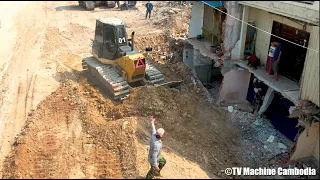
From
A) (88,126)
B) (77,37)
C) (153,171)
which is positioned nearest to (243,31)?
(88,126)

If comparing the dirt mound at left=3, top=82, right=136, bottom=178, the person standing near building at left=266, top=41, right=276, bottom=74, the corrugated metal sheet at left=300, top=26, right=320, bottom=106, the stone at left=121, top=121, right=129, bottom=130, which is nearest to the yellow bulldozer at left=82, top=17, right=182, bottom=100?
the dirt mound at left=3, top=82, right=136, bottom=178

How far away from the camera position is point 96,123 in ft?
41.7

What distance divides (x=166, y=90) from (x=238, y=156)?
3809mm

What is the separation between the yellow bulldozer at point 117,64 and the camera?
14.1 metres

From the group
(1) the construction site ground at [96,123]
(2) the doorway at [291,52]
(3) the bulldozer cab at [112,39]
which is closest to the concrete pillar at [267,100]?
(2) the doorway at [291,52]

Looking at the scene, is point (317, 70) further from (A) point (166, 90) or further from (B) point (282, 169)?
(A) point (166, 90)

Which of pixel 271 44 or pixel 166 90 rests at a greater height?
pixel 271 44

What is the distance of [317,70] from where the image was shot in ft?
35.4

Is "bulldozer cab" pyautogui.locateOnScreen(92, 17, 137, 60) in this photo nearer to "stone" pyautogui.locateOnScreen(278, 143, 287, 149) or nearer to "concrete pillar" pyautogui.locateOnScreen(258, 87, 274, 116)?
"concrete pillar" pyautogui.locateOnScreen(258, 87, 274, 116)

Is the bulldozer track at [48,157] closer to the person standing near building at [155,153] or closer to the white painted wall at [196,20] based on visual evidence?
the person standing near building at [155,153]

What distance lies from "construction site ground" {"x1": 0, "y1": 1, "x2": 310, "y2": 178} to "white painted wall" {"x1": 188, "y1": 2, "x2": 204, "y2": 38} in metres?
1.33

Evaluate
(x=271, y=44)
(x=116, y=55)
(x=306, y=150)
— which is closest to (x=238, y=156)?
(x=306, y=150)

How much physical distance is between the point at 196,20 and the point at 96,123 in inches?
318

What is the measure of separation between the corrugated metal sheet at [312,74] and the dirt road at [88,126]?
9.95 ft
